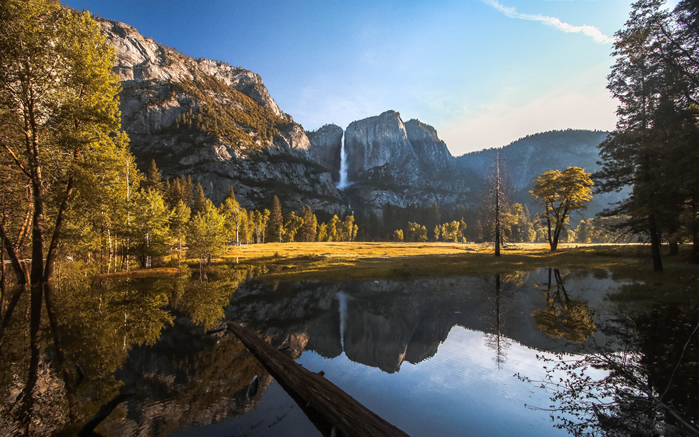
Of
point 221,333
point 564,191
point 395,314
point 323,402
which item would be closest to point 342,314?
point 395,314

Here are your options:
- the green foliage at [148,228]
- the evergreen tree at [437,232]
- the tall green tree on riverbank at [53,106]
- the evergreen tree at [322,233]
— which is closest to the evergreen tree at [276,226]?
the evergreen tree at [322,233]

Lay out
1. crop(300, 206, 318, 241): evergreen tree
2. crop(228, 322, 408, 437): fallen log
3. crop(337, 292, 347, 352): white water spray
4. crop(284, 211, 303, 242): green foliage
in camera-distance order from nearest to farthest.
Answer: crop(228, 322, 408, 437): fallen log, crop(337, 292, 347, 352): white water spray, crop(284, 211, 303, 242): green foliage, crop(300, 206, 318, 241): evergreen tree

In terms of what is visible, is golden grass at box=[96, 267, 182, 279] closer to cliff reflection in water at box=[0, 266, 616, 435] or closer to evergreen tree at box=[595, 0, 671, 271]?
cliff reflection in water at box=[0, 266, 616, 435]

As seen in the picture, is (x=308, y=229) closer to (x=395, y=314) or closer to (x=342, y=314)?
(x=342, y=314)

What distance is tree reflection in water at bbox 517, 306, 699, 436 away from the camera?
561 cm

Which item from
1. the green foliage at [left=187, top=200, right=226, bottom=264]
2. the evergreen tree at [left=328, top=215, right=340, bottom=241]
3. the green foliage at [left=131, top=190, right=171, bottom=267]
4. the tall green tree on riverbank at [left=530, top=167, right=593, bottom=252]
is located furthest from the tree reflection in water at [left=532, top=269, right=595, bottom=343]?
the evergreen tree at [left=328, top=215, right=340, bottom=241]

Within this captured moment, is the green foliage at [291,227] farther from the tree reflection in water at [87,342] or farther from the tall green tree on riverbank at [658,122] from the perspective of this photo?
the tall green tree on riverbank at [658,122]

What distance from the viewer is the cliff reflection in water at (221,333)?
6332 millimetres

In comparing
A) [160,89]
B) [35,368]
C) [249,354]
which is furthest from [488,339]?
[160,89]

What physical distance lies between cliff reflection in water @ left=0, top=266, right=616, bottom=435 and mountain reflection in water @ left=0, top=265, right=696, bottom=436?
0.17 ft

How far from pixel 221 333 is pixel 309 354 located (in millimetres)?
4209

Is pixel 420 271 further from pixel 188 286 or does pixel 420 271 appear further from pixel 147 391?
pixel 147 391

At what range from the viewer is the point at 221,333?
1157 centimetres

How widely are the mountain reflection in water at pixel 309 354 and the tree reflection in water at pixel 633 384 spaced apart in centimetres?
42
